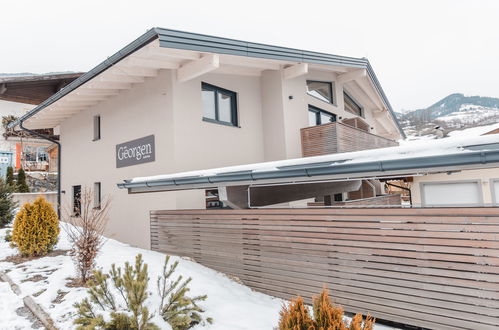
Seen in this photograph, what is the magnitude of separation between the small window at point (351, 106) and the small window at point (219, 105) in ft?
23.0

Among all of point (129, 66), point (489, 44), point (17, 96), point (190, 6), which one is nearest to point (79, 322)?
point (129, 66)

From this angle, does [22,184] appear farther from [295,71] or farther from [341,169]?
[341,169]

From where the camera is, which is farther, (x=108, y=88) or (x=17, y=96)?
(x=17, y=96)

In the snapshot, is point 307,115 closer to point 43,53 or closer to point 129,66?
point 129,66

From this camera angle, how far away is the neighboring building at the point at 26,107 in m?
16.2

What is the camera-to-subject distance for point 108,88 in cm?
990

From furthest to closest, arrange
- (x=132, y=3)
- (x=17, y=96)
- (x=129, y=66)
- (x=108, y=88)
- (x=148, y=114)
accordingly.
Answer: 1. (x=132, y=3)
2. (x=17, y=96)
3. (x=108, y=88)
4. (x=148, y=114)
5. (x=129, y=66)

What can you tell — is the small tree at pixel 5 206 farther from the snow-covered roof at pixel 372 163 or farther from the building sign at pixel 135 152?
the snow-covered roof at pixel 372 163

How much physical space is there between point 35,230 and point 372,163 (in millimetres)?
6462

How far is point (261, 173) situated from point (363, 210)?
1.59 meters

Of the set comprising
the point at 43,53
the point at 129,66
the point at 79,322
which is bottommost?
the point at 79,322

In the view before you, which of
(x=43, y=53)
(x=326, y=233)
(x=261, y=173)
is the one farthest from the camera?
(x=43, y=53)

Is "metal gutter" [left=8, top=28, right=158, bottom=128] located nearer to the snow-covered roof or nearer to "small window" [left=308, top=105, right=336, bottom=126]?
the snow-covered roof

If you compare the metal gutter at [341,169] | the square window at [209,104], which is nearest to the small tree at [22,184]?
the square window at [209,104]
